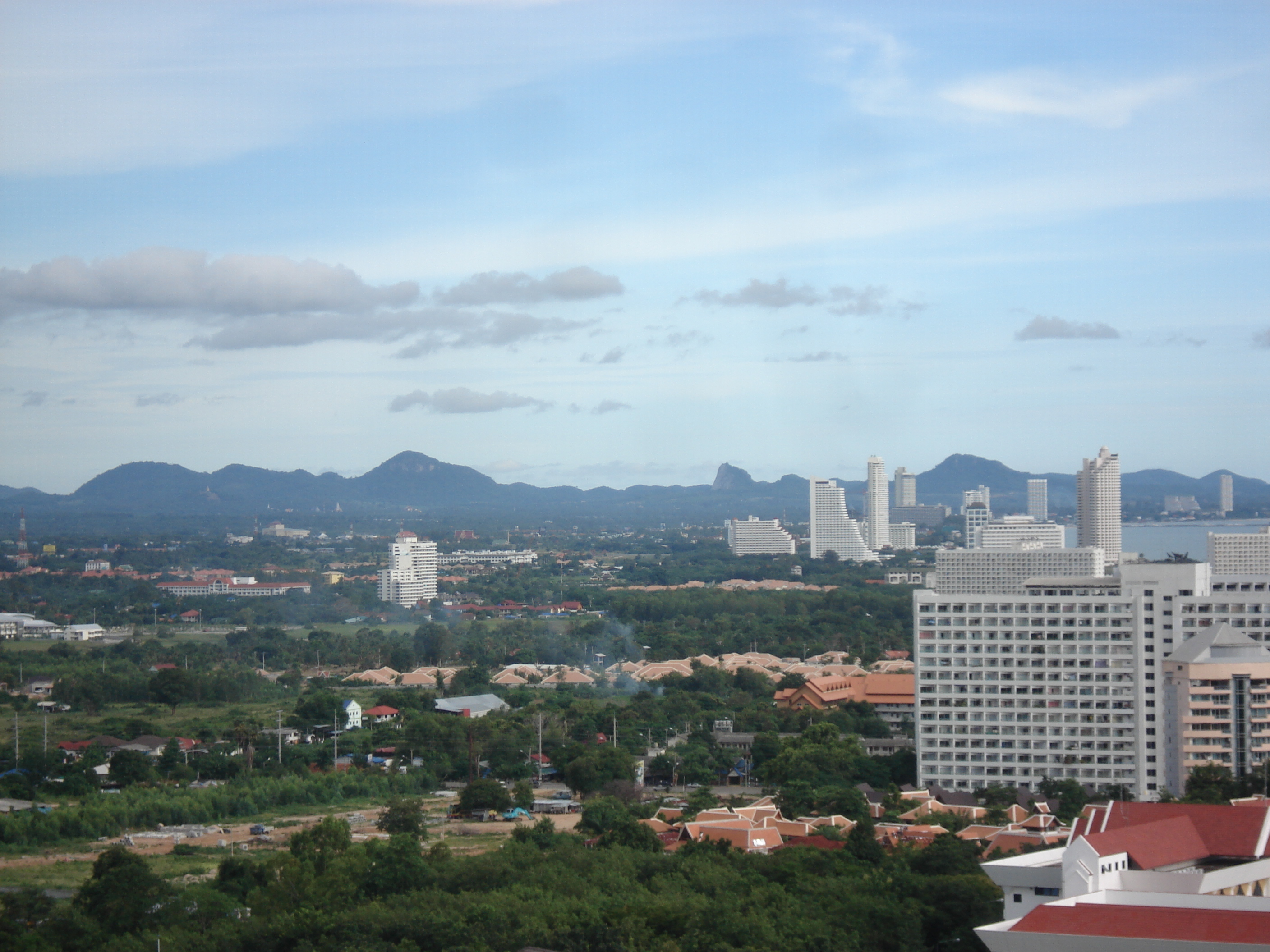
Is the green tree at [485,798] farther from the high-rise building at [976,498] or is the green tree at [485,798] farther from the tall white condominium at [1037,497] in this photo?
the tall white condominium at [1037,497]

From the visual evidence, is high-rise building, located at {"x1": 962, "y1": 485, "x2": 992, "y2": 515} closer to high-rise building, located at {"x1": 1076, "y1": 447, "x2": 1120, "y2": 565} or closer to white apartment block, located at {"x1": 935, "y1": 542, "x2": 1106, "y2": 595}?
high-rise building, located at {"x1": 1076, "y1": 447, "x2": 1120, "y2": 565}

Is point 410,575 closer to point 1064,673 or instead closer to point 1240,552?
point 1240,552

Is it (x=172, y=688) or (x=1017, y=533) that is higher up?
(x=1017, y=533)

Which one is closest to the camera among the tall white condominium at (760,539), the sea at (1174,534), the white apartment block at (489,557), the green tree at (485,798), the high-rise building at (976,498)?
the green tree at (485,798)

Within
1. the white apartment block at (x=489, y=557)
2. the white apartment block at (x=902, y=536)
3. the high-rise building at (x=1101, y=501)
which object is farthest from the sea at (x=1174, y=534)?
the white apartment block at (x=489, y=557)

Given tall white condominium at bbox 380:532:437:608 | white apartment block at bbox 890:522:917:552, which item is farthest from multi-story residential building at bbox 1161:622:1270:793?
white apartment block at bbox 890:522:917:552

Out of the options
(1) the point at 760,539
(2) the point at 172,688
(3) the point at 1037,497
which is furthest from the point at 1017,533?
(3) the point at 1037,497

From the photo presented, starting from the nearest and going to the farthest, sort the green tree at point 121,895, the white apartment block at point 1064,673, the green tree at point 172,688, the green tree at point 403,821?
the green tree at point 121,895
the green tree at point 403,821
the white apartment block at point 1064,673
the green tree at point 172,688
